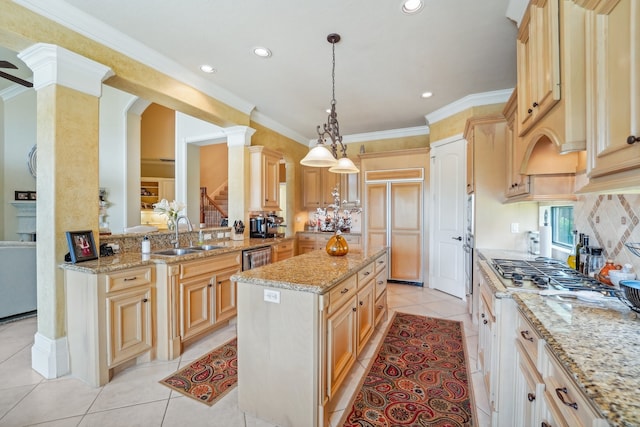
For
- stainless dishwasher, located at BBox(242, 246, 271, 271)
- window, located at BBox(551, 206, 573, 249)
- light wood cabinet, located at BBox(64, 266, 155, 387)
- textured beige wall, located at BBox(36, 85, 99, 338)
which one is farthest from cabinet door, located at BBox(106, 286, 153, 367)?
window, located at BBox(551, 206, 573, 249)

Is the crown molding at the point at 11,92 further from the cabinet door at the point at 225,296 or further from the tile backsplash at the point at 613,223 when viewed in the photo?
the tile backsplash at the point at 613,223

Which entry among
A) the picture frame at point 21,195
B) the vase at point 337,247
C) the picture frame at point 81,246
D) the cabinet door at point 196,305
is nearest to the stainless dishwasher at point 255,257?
the cabinet door at point 196,305

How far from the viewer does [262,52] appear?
2809 mm

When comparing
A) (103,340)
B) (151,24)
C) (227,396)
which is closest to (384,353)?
(227,396)

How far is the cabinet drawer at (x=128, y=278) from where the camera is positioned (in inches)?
82.7

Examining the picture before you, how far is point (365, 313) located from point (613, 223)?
5.93ft

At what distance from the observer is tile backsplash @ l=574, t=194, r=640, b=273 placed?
4.95 ft

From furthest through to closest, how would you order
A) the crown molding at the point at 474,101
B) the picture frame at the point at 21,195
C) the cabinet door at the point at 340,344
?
the picture frame at the point at 21,195 < the crown molding at the point at 474,101 < the cabinet door at the point at 340,344

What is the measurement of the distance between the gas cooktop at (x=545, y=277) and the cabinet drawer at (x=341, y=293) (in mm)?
974

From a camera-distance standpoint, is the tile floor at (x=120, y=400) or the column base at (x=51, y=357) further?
the column base at (x=51, y=357)

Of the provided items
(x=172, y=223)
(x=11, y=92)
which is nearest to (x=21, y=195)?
(x=11, y=92)

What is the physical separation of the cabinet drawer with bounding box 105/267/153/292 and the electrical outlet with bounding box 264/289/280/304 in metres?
1.29

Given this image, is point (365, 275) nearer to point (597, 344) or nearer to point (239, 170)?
point (597, 344)

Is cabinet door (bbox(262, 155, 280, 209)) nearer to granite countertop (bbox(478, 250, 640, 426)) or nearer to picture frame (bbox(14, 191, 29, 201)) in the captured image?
granite countertop (bbox(478, 250, 640, 426))
